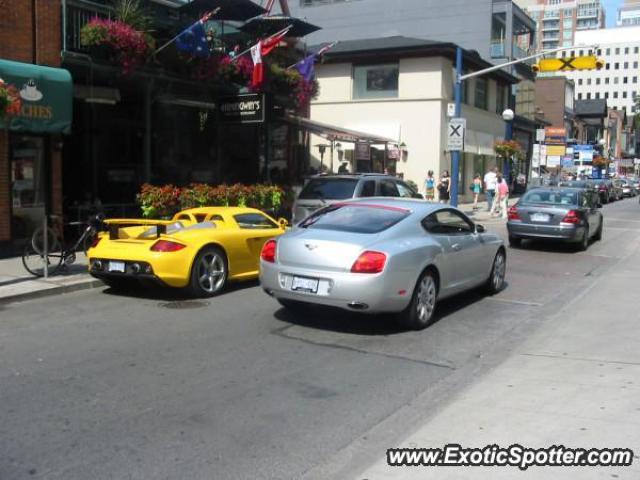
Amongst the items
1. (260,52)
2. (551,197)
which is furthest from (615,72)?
(260,52)

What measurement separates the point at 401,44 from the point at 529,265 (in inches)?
824

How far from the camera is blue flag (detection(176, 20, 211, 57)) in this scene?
14.9 meters

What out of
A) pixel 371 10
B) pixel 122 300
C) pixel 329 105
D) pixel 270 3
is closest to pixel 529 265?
pixel 122 300

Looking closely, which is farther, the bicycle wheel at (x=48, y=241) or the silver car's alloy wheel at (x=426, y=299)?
the bicycle wheel at (x=48, y=241)

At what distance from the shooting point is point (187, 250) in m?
9.12

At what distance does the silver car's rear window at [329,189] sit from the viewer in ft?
48.7

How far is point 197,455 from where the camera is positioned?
4.22 meters

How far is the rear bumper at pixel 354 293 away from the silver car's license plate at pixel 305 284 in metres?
0.04

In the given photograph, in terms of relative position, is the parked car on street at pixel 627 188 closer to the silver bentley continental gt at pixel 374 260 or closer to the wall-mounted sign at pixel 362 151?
the wall-mounted sign at pixel 362 151

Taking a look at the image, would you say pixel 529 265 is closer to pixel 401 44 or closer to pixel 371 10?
pixel 401 44

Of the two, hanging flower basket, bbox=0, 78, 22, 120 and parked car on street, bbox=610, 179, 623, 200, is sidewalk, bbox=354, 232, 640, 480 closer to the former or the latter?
hanging flower basket, bbox=0, 78, 22, 120

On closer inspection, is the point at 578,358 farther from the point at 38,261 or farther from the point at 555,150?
the point at 555,150

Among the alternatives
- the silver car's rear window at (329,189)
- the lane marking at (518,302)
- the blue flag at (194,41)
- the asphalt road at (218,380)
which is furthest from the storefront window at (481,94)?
the asphalt road at (218,380)

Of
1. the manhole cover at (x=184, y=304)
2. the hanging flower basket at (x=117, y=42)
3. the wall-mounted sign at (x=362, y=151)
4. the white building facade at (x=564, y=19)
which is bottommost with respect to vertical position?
the manhole cover at (x=184, y=304)
